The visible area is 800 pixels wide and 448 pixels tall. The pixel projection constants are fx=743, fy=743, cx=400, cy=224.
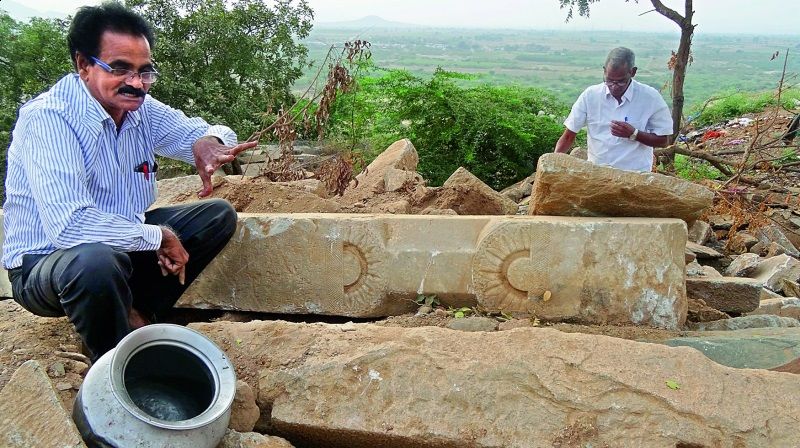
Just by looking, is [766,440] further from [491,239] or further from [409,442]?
[491,239]

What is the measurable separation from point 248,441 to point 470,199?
2.92 metres

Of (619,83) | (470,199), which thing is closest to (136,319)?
(470,199)

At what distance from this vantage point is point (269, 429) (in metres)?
2.56

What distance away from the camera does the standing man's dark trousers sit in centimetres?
262

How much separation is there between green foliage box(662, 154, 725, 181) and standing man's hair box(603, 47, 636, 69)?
3.30 m

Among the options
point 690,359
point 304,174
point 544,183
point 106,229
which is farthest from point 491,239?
point 304,174

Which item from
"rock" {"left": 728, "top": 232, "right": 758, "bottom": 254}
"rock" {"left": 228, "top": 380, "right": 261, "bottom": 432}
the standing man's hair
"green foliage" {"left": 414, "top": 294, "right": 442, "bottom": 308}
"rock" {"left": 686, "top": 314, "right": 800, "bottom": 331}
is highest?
the standing man's hair

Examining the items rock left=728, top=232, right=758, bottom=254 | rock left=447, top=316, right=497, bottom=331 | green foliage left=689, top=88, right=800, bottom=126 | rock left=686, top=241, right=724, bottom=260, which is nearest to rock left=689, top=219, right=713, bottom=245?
rock left=728, top=232, right=758, bottom=254

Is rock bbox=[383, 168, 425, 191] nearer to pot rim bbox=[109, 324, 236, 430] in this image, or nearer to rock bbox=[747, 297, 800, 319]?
rock bbox=[747, 297, 800, 319]

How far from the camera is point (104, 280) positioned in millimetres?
2619

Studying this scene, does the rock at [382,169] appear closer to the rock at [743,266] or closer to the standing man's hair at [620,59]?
the standing man's hair at [620,59]

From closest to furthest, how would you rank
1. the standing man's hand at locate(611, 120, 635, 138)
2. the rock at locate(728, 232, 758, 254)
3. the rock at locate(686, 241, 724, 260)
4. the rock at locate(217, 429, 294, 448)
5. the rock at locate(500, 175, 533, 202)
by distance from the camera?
the rock at locate(217, 429, 294, 448) → the standing man's hand at locate(611, 120, 635, 138) → the rock at locate(686, 241, 724, 260) → the rock at locate(728, 232, 758, 254) → the rock at locate(500, 175, 533, 202)

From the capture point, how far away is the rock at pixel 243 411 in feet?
8.16

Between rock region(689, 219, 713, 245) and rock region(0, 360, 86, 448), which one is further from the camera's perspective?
rock region(689, 219, 713, 245)
